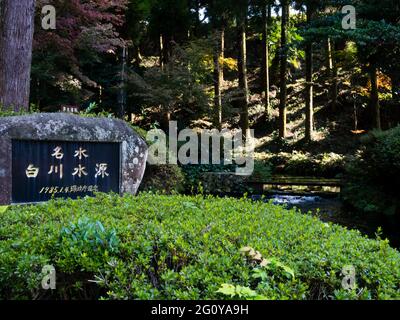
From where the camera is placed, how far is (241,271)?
1.92m

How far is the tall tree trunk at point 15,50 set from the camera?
738 centimetres

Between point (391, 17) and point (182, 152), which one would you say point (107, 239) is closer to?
point (182, 152)

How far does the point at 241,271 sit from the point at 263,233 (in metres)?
0.65

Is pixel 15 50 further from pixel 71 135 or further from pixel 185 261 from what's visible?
pixel 185 261

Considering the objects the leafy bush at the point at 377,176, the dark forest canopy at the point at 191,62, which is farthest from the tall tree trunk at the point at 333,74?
the leafy bush at the point at 377,176

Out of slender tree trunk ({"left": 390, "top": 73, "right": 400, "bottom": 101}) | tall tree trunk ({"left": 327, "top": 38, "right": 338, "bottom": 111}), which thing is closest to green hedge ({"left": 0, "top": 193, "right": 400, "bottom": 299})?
slender tree trunk ({"left": 390, "top": 73, "right": 400, "bottom": 101})

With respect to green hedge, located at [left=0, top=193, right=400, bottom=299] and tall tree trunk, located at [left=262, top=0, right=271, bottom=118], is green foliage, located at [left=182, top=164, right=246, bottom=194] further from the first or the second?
green hedge, located at [left=0, top=193, right=400, bottom=299]

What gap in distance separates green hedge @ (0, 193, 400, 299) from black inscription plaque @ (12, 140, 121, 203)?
3.17 m

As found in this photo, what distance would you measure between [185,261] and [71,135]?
440cm

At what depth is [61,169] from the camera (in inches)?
232

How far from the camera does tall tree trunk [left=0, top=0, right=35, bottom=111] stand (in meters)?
7.38

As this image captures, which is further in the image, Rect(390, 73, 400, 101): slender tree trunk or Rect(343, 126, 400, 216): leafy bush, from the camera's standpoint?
Rect(390, 73, 400, 101): slender tree trunk

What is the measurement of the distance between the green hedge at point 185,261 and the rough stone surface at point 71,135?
3093 mm
